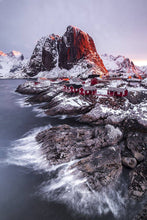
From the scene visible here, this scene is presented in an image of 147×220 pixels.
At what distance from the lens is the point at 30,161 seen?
1230 cm

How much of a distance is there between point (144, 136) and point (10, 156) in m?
16.7

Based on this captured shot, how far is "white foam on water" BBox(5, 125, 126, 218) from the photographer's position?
27.1ft

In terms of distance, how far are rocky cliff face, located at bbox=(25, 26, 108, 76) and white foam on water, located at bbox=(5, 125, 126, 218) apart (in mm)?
102677

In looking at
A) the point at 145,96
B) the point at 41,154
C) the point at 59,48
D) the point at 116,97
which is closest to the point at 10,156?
the point at 41,154

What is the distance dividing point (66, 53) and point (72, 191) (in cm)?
14885

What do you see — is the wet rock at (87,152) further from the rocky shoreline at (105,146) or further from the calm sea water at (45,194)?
the calm sea water at (45,194)

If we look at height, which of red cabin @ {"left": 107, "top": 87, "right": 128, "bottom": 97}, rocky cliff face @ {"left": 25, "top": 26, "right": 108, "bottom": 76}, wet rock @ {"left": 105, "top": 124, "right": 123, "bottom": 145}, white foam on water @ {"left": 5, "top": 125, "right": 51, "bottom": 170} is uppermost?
rocky cliff face @ {"left": 25, "top": 26, "right": 108, "bottom": 76}

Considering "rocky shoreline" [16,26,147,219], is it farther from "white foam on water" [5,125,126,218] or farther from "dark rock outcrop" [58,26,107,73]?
"dark rock outcrop" [58,26,107,73]

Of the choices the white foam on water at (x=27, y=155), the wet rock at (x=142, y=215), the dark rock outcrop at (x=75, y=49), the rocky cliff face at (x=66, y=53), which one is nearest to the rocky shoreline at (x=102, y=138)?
the white foam on water at (x=27, y=155)

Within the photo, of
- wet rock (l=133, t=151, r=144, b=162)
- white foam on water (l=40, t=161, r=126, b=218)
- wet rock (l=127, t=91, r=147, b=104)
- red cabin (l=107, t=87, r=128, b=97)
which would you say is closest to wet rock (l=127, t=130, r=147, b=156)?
wet rock (l=133, t=151, r=144, b=162)

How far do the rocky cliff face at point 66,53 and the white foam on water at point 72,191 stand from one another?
102677 millimetres

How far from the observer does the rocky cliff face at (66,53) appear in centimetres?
12469

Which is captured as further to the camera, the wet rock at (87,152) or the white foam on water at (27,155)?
the white foam on water at (27,155)

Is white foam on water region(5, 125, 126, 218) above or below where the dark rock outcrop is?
below
